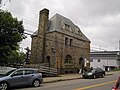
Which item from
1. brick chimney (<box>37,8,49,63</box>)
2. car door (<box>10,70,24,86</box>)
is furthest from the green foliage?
car door (<box>10,70,24,86</box>)

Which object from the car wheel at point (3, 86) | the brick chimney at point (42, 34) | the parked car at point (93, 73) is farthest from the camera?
the brick chimney at point (42, 34)

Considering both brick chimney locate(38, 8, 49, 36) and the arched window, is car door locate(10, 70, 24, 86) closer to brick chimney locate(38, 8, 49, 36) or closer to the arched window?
brick chimney locate(38, 8, 49, 36)

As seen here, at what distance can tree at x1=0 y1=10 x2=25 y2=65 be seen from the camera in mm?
22455

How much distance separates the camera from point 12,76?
1609 cm

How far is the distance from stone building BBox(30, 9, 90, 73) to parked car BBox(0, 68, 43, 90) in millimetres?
16661

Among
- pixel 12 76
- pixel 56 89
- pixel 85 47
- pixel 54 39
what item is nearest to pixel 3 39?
pixel 12 76

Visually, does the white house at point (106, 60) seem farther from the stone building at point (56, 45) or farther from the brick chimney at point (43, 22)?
the brick chimney at point (43, 22)

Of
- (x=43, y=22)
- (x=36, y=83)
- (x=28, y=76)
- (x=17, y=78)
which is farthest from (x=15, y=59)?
(x=17, y=78)

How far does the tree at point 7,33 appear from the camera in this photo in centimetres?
2245

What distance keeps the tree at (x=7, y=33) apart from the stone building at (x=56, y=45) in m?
12.1

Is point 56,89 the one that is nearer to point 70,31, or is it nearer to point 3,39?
point 3,39

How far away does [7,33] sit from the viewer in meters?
22.8

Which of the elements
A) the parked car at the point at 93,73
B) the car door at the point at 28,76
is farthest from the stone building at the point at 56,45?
the car door at the point at 28,76

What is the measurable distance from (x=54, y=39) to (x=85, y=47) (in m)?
9.55
